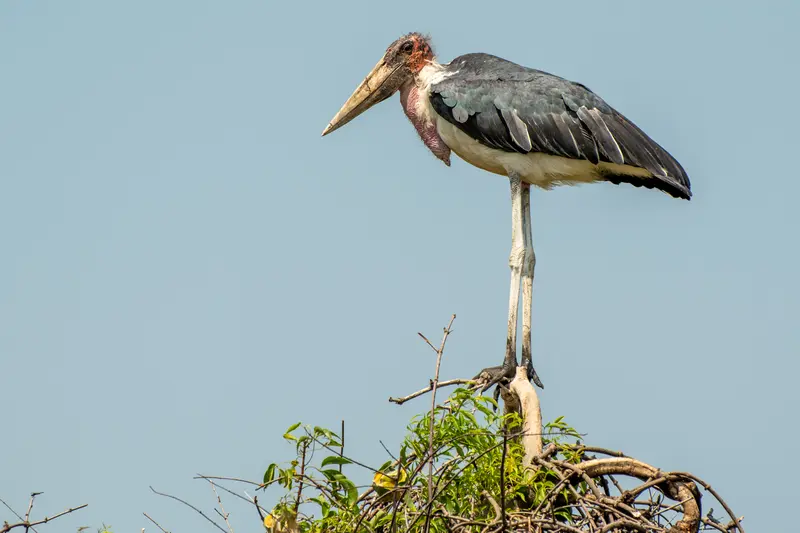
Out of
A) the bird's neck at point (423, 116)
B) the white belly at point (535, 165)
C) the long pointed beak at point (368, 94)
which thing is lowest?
the white belly at point (535, 165)

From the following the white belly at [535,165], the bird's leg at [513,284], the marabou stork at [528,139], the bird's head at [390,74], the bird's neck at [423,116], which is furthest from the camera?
the bird's head at [390,74]

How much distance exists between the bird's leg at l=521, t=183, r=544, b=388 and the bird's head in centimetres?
140

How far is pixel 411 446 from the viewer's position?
20.6 feet

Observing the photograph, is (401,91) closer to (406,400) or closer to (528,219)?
(528,219)

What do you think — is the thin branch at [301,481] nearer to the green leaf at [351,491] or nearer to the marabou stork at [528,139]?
the green leaf at [351,491]

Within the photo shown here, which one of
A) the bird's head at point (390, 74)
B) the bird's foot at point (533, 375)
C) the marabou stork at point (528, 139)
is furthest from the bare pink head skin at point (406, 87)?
the bird's foot at point (533, 375)

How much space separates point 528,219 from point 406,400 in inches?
97.4

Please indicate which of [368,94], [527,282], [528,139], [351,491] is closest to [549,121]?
[528,139]

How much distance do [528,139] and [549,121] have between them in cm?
19

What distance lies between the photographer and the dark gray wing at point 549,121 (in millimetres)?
8875

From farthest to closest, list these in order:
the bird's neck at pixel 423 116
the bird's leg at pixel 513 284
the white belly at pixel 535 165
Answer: the bird's neck at pixel 423 116
the white belly at pixel 535 165
the bird's leg at pixel 513 284

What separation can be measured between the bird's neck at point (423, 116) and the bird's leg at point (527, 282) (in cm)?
75

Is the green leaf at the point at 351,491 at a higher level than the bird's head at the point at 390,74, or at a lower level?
lower

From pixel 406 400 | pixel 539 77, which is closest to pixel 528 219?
pixel 539 77
